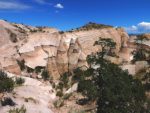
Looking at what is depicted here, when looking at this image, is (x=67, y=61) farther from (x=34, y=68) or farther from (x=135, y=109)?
(x=135, y=109)

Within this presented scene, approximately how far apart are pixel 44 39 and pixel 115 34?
25.9 m

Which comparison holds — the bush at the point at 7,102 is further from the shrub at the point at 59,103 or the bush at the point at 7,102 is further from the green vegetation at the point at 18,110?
the shrub at the point at 59,103

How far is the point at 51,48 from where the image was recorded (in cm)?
10194

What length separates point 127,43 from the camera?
11669 centimetres

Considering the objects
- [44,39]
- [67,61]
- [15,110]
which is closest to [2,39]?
[44,39]

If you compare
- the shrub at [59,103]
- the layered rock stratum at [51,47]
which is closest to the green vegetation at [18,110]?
the shrub at [59,103]

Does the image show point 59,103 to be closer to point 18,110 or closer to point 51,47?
point 18,110

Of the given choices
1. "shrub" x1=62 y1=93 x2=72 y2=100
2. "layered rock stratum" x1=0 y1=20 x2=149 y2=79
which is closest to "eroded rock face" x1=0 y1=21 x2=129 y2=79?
"layered rock stratum" x1=0 y1=20 x2=149 y2=79

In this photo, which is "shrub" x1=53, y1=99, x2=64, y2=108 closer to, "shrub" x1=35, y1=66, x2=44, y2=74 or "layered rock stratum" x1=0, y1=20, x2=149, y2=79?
"shrub" x1=35, y1=66, x2=44, y2=74

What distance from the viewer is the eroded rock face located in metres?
96.7

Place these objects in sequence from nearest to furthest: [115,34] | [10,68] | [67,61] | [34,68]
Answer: [10,68], [34,68], [67,61], [115,34]

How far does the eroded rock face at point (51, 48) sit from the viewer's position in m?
96.7

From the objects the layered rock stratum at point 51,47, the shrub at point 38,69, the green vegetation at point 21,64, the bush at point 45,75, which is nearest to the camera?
the green vegetation at point 21,64

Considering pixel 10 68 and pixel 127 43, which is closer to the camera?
pixel 10 68
